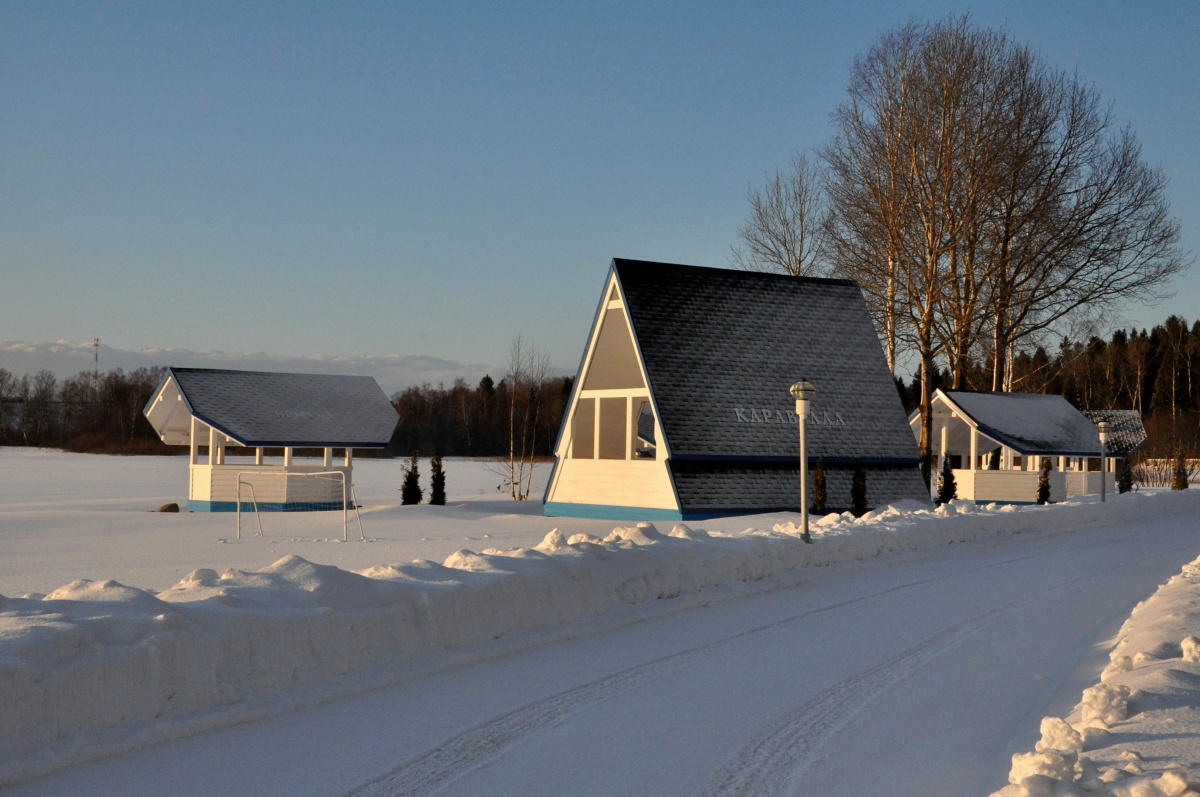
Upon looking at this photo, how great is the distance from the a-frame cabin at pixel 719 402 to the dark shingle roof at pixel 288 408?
26.6 feet

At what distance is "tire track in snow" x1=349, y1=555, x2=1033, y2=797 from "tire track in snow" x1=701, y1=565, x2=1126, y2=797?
52 millimetres

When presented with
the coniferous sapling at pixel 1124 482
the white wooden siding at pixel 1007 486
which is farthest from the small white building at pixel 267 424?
the coniferous sapling at pixel 1124 482

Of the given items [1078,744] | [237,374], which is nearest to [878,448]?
[237,374]

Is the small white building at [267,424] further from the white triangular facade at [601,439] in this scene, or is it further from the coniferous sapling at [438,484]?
the white triangular facade at [601,439]

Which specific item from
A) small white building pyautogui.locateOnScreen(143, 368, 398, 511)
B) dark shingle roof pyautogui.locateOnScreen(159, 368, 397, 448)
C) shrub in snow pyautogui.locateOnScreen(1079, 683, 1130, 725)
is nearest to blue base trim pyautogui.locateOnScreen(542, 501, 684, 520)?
small white building pyautogui.locateOnScreen(143, 368, 398, 511)

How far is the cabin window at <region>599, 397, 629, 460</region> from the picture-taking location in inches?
1091

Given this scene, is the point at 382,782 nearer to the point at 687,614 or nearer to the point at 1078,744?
the point at 1078,744

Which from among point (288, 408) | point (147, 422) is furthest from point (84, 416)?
point (288, 408)

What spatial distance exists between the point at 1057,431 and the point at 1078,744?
34.9 m

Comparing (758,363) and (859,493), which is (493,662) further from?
(758,363)

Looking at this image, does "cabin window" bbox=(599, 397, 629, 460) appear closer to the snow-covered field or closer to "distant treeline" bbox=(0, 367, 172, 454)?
the snow-covered field

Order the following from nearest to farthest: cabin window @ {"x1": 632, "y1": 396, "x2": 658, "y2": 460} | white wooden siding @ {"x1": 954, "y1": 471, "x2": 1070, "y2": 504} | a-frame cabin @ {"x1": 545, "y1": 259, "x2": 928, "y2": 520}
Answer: a-frame cabin @ {"x1": 545, "y1": 259, "x2": 928, "y2": 520}, cabin window @ {"x1": 632, "y1": 396, "x2": 658, "y2": 460}, white wooden siding @ {"x1": 954, "y1": 471, "x2": 1070, "y2": 504}

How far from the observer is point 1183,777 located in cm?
438

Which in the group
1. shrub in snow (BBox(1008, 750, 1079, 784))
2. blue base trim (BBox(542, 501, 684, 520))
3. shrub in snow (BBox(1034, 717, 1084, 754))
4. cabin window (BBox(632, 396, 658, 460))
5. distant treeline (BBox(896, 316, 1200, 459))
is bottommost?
blue base trim (BBox(542, 501, 684, 520))
